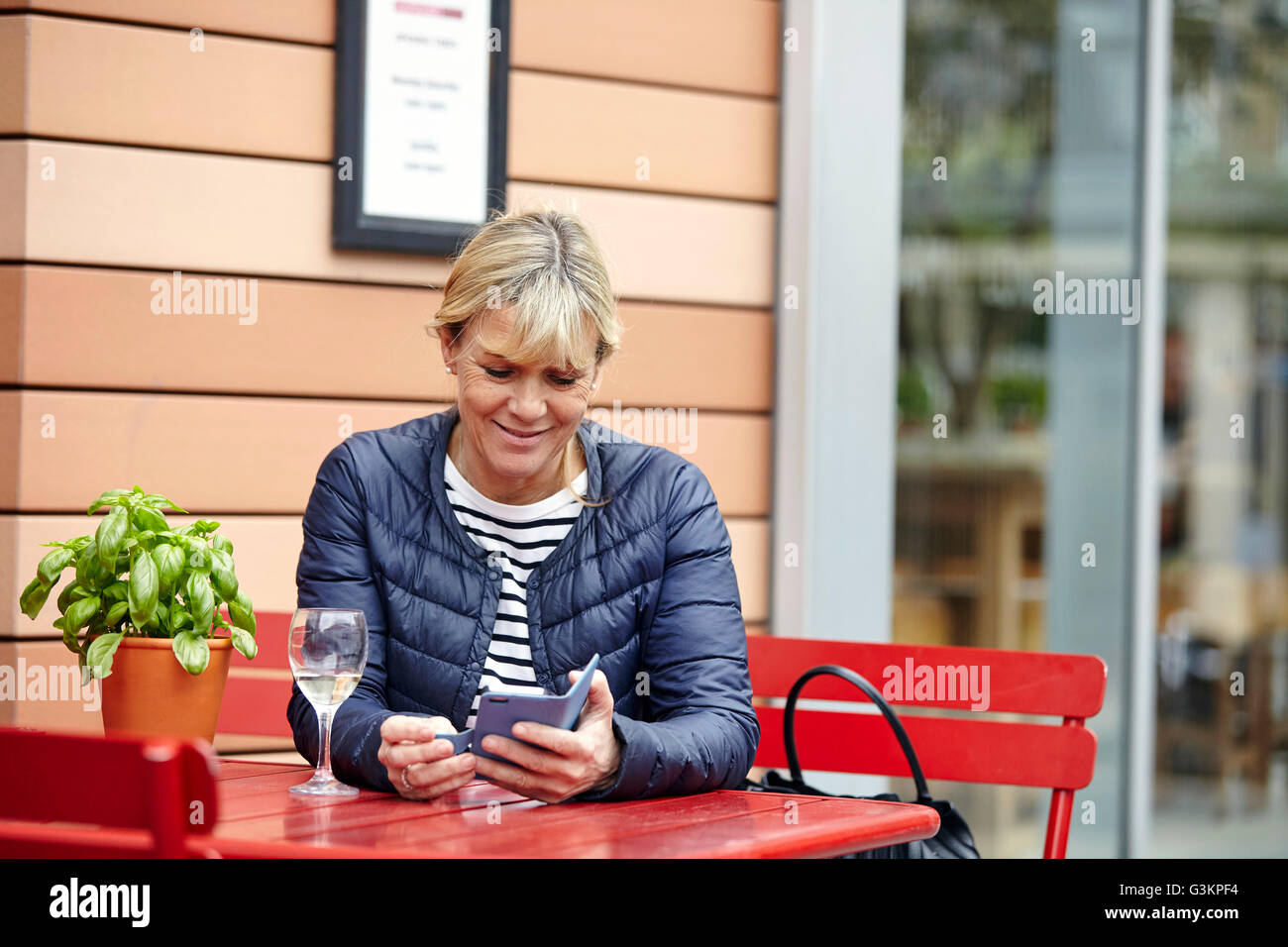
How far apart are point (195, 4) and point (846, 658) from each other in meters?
1.82

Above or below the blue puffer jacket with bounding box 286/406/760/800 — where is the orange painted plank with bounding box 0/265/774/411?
above

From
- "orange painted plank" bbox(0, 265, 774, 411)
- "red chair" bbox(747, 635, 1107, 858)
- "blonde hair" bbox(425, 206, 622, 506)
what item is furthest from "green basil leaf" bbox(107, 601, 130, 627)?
"red chair" bbox(747, 635, 1107, 858)

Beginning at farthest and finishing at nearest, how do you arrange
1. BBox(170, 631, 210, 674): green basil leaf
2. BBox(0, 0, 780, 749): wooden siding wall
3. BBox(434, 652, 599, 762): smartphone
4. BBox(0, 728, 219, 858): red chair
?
BBox(0, 0, 780, 749): wooden siding wall, BBox(170, 631, 210, 674): green basil leaf, BBox(434, 652, 599, 762): smartphone, BBox(0, 728, 219, 858): red chair

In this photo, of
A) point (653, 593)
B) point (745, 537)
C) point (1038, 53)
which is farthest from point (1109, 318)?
point (653, 593)

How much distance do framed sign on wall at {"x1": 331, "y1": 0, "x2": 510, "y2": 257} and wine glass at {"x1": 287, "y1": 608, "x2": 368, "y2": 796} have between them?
1.40 metres

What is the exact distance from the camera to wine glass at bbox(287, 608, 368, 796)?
5.78 ft

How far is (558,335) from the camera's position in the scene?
2.04 meters

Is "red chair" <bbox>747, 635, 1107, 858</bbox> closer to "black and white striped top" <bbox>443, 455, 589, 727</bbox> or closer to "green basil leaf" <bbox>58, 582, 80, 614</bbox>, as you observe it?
"black and white striped top" <bbox>443, 455, 589, 727</bbox>

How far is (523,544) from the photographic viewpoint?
215 centimetres

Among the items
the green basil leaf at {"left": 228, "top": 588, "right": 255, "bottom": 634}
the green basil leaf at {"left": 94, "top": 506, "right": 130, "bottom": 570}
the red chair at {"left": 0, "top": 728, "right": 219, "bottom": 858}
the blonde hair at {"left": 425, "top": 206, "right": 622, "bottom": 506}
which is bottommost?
the red chair at {"left": 0, "top": 728, "right": 219, "bottom": 858}

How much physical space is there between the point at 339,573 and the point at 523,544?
0.28m

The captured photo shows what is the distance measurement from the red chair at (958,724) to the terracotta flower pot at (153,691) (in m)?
0.99

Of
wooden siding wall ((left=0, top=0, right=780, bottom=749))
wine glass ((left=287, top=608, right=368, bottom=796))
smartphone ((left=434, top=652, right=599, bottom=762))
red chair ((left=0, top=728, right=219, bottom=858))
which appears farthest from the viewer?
wooden siding wall ((left=0, top=0, right=780, bottom=749))

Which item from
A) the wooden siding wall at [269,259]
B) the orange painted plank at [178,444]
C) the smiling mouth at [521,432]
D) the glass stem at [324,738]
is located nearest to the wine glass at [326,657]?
the glass stem at [324,738]
